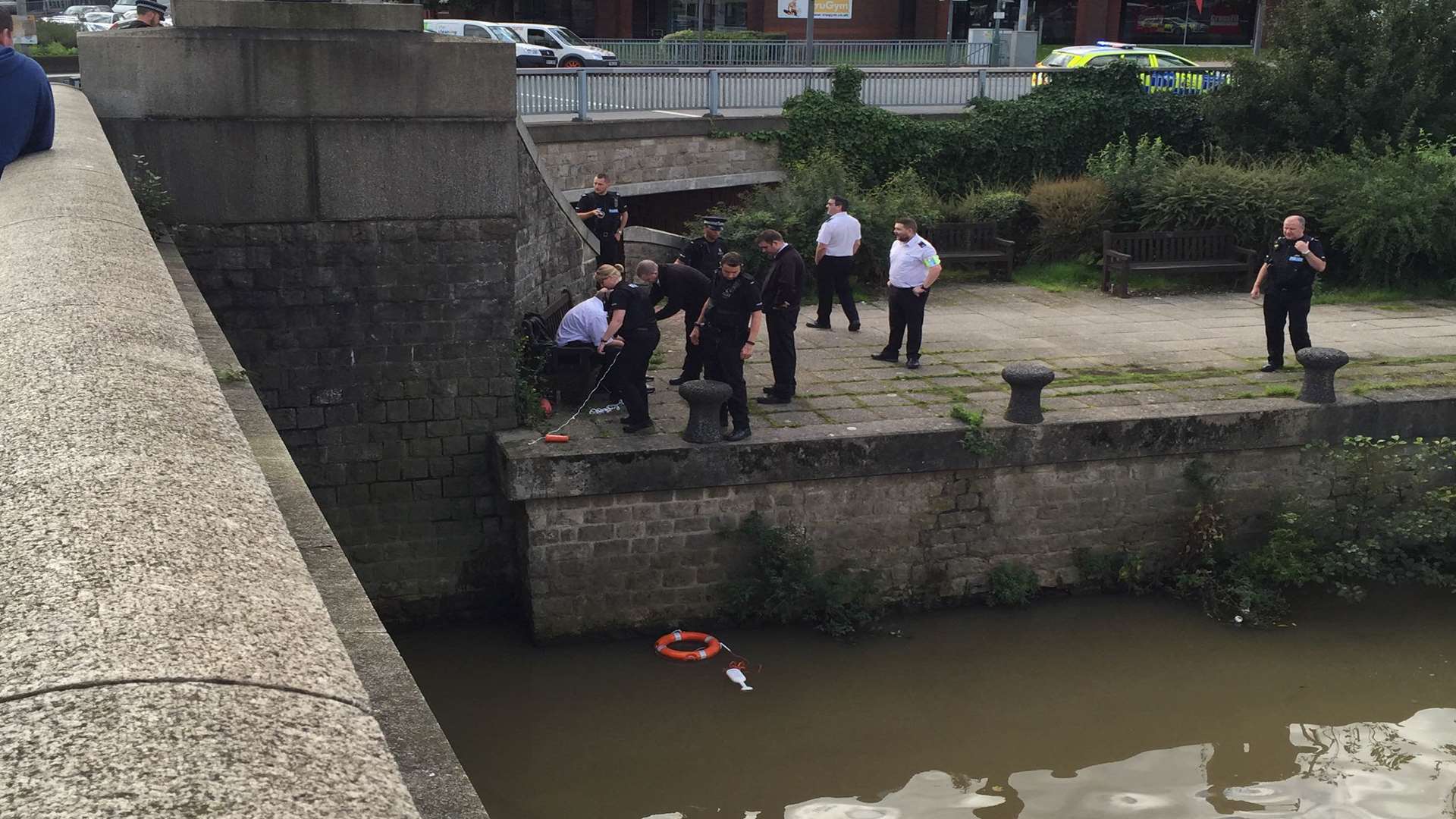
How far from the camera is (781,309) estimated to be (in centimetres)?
1103

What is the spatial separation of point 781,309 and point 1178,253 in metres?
7.54

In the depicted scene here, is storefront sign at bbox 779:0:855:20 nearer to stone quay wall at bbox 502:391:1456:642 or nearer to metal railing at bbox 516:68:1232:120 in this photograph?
metal railing at bbox 516:68:1232:120

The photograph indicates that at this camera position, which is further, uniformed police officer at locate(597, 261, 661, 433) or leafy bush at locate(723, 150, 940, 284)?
leafy bush at locate(723, 150, 940, 284)


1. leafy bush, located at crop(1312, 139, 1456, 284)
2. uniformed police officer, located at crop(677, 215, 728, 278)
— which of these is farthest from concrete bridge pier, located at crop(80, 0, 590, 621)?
leafy bush, located at crop(1312, 139, 1456, 284)

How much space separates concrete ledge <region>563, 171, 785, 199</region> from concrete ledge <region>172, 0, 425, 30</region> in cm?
731

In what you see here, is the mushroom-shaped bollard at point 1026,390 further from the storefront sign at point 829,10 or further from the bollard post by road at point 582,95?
the storefront sign at point 829,10

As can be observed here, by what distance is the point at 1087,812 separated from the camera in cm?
832

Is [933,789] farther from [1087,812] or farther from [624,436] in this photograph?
[624,436]

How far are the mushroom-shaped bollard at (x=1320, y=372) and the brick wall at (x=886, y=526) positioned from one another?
19.2 inches

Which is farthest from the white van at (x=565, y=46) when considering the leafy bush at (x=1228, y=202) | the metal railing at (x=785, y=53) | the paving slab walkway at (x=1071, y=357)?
the paving slab walkway at (x=1071, y=357)

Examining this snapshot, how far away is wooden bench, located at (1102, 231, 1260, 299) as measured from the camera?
16219mm

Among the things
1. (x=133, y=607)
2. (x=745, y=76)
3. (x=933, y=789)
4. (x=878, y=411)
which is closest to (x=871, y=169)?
(x=745, y=76)

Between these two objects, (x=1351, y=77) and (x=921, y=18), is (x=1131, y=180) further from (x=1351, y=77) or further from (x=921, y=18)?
(x=921, y=18)

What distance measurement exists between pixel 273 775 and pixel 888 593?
9.67 meters
